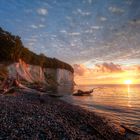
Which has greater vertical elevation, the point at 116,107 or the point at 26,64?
the point at 26,64

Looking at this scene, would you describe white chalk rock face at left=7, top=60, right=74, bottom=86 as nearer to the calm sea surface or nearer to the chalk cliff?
the chalk cliff

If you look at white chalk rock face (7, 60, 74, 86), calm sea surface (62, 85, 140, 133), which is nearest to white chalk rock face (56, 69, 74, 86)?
white chalk rock face (7, 60, 74, 86)

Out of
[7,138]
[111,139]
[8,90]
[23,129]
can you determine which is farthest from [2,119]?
[8,90]

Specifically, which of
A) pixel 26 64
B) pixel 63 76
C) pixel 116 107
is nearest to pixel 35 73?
pixel 26 64

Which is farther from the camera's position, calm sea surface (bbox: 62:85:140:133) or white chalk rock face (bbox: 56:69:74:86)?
white chalk rock face (bbox: 56:69:74:86)

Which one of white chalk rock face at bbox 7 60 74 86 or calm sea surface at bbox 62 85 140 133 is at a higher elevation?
white chalk rock face at bbox 7 60 74 86

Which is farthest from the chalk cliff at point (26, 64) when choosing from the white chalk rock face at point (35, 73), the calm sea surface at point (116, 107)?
the calm sea surface at point (116, 107)

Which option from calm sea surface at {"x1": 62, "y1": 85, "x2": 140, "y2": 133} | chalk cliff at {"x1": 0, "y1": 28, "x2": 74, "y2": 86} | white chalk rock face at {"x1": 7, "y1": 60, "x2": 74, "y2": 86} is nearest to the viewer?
calm sea surface at {"x1": 62, "y1": 85, "x2": 140, "y2": 133}

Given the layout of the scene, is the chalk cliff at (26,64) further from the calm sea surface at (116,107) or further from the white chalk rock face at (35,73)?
the calm sea surface at (116,107)

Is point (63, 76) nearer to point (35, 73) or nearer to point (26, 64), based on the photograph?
point (35, 73)

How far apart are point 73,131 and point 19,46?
5572 cm

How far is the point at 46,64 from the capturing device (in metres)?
95.9

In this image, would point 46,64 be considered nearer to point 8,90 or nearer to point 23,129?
point 8,90

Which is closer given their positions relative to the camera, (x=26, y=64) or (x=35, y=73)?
(x=26, y=64)
